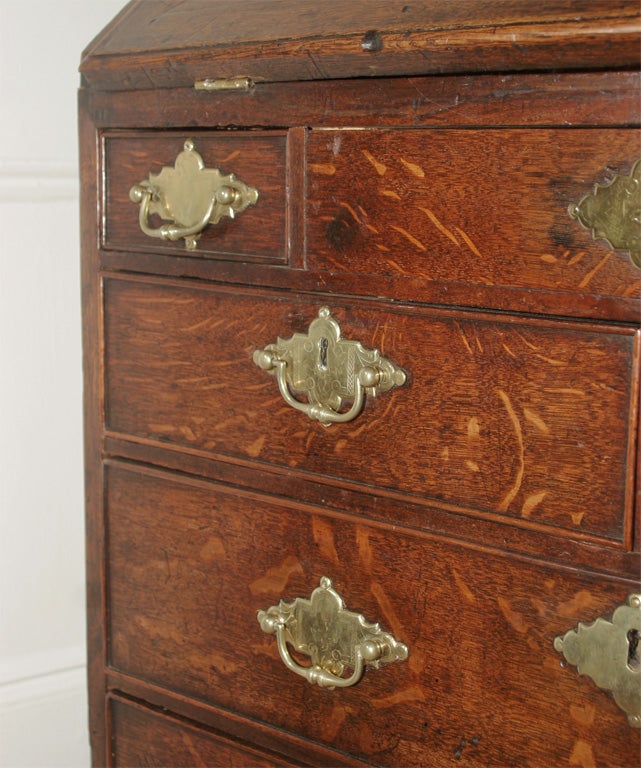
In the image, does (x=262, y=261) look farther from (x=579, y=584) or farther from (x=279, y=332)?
(x=579, y=584)

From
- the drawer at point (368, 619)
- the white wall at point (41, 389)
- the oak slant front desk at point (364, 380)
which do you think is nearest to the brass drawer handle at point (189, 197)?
the oak slant front desk at point (364, 380)

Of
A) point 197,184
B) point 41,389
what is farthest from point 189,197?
point 41,389

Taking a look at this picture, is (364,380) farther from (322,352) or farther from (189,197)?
(189,197)

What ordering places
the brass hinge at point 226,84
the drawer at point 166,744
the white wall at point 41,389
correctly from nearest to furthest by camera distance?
1. the brass hinge at point 226,84
2. the drawer at point 166,744
3. the white wall at point 41,389

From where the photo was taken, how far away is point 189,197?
1033mm

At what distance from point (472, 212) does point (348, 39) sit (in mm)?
173

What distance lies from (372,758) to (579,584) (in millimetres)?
282

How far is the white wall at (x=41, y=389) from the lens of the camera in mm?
1376

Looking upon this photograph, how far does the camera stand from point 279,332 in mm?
993

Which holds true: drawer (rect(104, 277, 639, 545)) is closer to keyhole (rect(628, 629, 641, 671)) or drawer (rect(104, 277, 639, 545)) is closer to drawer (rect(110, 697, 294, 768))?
keyhole (rect(628, 629, 641, 671))

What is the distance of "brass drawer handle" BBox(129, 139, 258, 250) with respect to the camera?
100 cm

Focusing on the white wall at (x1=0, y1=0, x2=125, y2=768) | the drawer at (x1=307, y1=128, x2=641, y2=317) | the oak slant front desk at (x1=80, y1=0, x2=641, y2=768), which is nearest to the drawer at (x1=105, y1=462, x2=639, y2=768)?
the oak slant front desk at (x1=80, y1=0, x2=641, y2=768)

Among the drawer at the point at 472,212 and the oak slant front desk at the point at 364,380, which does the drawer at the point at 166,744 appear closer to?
the oak slant front desk at the point at 364,380

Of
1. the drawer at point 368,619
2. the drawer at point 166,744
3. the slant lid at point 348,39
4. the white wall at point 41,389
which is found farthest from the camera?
the white wall at point 41,389
